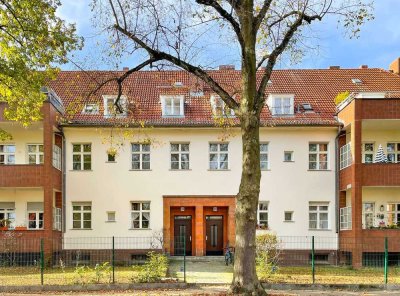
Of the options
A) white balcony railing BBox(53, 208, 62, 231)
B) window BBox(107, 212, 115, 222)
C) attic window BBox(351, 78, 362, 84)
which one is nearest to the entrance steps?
window BBox(107, 212, 115, 222)

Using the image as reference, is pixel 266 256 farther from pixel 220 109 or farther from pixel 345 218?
pixel 345 218

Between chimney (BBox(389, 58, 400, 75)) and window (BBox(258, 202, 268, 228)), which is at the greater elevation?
chimney (BBox(389, 58, 400, 75))

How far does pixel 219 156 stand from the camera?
29.7 metres

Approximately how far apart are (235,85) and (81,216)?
946cm

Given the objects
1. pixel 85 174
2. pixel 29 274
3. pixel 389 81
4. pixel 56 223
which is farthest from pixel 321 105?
pixel 29 274

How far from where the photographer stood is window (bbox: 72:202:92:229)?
96.6 ft

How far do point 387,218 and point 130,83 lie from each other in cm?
1428

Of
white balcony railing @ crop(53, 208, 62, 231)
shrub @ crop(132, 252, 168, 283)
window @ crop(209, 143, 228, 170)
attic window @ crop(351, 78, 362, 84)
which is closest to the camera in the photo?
shrub @ crop(132, 252, 168, 283)

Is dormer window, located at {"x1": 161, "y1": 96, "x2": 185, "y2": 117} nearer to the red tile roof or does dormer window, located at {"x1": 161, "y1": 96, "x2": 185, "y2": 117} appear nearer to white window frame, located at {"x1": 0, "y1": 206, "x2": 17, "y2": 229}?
the red tile roof

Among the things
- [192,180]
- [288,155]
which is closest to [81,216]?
[192,180]

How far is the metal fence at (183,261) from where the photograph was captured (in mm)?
19562

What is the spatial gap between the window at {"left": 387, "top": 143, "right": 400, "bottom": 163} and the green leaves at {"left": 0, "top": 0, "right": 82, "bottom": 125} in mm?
16455

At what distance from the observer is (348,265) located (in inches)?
1069

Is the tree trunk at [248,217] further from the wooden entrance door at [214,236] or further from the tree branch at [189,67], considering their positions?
the wooden entrance door at [214,236]
